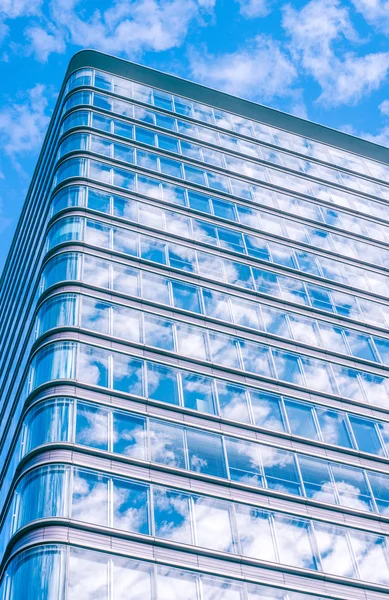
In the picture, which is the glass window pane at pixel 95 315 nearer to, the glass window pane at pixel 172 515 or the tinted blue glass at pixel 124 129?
the glass window pane at pixel 172 515

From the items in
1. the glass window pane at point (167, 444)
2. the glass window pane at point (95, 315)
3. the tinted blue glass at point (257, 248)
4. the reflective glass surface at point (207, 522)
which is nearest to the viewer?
the reflective glass surface at point (207, 522)

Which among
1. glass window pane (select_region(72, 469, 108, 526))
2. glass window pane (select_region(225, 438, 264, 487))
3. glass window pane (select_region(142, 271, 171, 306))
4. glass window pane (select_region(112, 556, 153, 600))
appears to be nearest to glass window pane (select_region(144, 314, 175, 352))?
glass window pane (select_region(142, 271, 171, 306))

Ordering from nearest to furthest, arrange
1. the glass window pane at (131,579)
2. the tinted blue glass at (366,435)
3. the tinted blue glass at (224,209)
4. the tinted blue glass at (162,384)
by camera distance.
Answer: the glass window pane at (131,579) < the tinted blue glass at (162,384) < the tinted blue glass at (366,435) < the tinted blue glass at (224,209)

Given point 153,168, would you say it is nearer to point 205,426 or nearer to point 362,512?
point 205,426

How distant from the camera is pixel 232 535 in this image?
27922mm

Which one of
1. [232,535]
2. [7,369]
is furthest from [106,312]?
[7,369]

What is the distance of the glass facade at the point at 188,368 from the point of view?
26344mm

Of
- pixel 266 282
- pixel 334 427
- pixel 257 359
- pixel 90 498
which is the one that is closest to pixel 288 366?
pixel 257 359

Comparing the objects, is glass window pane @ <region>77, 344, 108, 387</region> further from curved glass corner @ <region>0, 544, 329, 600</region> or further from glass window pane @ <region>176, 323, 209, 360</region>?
curved glass corner @ <region>0, 544, 329, 600</region>

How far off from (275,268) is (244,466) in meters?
15.5

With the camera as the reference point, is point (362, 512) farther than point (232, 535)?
Yes

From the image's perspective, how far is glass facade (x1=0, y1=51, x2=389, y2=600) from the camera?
26344 millimetres

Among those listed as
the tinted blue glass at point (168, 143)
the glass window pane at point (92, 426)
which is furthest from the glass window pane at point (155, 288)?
the tinted blue glass at point (168, 143)

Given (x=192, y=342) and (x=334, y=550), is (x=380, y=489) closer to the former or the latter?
(x=334, y=550)
